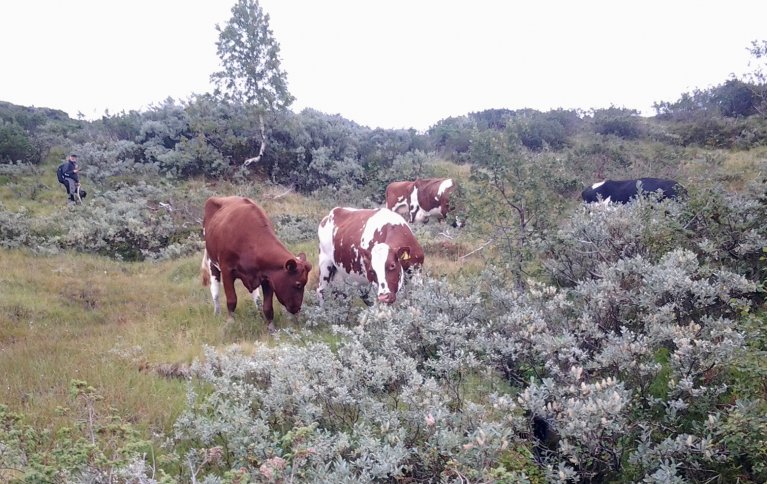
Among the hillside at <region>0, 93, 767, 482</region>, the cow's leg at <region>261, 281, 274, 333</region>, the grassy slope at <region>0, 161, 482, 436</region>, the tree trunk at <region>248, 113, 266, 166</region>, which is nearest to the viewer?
the hillside at <region>0, 93, 767, 482</region>

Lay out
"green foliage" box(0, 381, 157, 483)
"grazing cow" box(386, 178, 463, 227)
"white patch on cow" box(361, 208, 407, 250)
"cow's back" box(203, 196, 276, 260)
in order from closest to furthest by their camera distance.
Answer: "green foliage" box(0, 381, 157, 483), "cow's back" box(203, 196, 276, 260), "white patch on cow" box(361, 208, 407, 250), "grazing cow" box(386, 178, 463, 227)

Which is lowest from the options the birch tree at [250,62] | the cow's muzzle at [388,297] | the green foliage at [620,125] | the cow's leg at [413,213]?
the cow's muzzle at [388,297]

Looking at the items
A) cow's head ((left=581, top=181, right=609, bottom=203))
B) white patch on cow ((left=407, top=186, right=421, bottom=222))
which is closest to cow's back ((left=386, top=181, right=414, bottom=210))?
white patch on cow ((left=407, top=186, right=421, bottom=222))

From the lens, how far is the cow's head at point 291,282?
7.03 meters

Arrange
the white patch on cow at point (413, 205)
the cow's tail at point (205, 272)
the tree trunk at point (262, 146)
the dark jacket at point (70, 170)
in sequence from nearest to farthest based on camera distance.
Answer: the cow's tail at point (205, 272)
the dark jacket at point (70, 170)
the white patch on cow at point (413, 205)
the tree trunk at point (262, 146)

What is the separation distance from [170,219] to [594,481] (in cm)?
1385

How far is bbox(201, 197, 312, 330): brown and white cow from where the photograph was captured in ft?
23.2

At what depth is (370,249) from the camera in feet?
24.5

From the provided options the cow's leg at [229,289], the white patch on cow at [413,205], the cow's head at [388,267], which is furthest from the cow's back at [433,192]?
the cow's leg at [229,289]

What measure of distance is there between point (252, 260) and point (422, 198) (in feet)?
30.9

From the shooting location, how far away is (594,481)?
3.18 m

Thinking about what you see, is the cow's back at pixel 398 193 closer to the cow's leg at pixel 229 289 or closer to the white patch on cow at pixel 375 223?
the white patch on cow at pixel 375 223

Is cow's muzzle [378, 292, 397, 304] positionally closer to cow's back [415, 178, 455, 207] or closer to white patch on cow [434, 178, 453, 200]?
cow's back [415, 178, 455, 207]

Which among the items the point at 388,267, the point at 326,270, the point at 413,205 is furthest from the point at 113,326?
the point at 413,205
